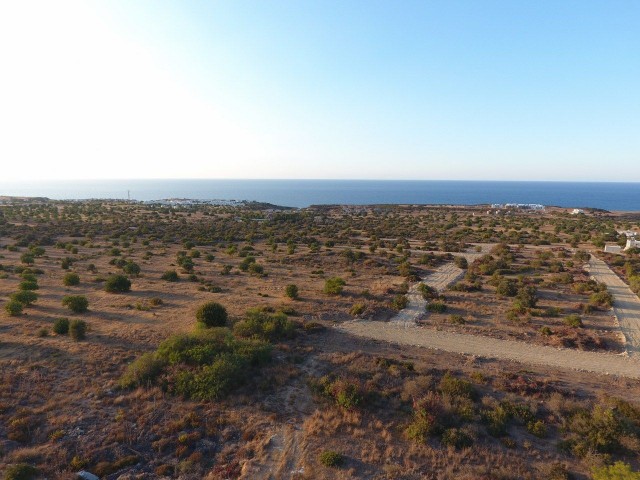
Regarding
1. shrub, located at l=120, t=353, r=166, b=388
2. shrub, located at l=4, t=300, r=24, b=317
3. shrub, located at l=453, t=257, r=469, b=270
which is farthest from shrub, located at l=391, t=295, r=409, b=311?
shrub, located at l=4, t=300, r=24, b=317

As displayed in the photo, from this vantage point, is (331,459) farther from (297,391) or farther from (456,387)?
(456,387)

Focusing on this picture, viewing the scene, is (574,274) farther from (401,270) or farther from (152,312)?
(152,312)

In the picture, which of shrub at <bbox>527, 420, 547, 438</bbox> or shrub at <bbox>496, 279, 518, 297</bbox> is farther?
shrub at <bbox>496, 279, 518, 297</bbox>

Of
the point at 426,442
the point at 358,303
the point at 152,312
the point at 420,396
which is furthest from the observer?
the point at 358,303

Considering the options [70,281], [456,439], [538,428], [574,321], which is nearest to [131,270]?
[70,281]

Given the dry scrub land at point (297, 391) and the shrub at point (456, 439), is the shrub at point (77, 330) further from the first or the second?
the shrub at point (456, 439)

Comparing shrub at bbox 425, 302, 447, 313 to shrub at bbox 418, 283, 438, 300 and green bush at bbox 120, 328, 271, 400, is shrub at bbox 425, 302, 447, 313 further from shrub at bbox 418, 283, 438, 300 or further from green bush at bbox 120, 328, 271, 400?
green bush at bbox 120, 328, 271, 400

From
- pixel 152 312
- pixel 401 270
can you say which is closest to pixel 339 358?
pixel 152 312
